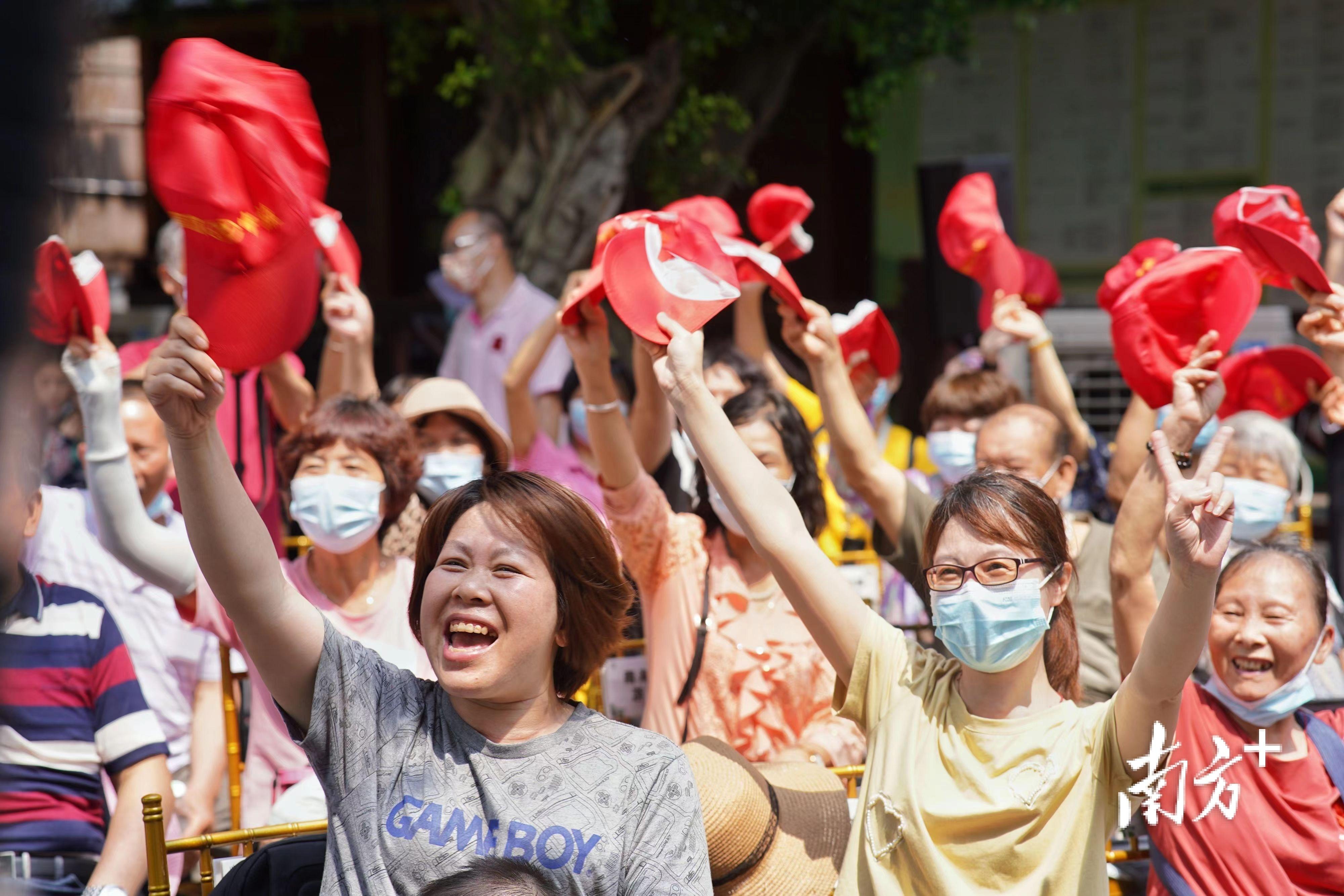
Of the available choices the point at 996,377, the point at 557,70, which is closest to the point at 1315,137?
the point at 557,70

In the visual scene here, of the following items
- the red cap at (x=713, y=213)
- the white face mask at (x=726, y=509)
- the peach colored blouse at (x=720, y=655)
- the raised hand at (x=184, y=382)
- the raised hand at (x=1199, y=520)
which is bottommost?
the peach colored blouse at (x=720, y=655)

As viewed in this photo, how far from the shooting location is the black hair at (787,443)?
3.70 metres

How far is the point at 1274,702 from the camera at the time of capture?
2.96m

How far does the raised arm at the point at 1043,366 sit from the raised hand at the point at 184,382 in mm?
2992

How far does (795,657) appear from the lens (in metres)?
3.41

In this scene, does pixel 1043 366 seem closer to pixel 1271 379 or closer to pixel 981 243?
pixel 981 243

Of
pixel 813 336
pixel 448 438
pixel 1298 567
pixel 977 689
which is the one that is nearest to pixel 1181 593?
pixel 977 689

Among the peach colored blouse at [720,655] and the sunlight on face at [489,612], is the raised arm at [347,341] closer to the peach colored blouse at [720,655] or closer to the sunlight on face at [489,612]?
the peach colored blouse at [720,655]

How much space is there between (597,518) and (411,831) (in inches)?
25.0

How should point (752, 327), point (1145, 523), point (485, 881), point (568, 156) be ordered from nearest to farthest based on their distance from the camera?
point (485, 881), point (1145, 523), point (752, 327), point (568, 156)

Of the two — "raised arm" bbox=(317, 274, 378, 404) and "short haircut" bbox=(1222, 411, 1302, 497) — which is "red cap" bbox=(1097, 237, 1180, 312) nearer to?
"short haircut" bbox=(1222, 411, 1302, 497)

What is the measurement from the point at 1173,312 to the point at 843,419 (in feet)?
2.72

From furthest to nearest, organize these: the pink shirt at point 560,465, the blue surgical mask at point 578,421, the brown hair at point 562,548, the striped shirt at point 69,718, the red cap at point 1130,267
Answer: the blue surgical mask at point 578,421 → the pink shirt at point 560,465 → the red cap at point 1130,267 → the striped shirt at point 69,718 → the brown hair at point 562,548

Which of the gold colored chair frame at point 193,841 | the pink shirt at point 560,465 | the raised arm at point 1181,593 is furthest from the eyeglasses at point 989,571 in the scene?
the pink shirt at point 560,465
